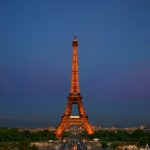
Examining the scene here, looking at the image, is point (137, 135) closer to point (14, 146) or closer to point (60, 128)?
point (60, 128)

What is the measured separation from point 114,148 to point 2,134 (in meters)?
19.9

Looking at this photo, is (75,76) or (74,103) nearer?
(75,76)

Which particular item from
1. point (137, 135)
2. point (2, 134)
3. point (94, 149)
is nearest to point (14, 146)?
point (94, 149)

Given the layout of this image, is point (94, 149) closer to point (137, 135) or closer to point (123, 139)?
point (123, 139)

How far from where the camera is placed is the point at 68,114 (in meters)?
58.5

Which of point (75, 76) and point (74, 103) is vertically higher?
point (75, 76)

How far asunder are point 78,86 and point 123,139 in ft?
33.5

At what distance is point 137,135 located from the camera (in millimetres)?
65875

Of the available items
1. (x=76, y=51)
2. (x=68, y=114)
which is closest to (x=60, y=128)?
(x=68, y=114)

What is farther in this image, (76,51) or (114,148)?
(76,51)

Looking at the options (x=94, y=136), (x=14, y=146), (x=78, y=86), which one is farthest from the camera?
(x=94, y=136)

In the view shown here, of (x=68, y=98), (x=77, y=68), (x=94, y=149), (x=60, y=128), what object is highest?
(x=77, y=68)

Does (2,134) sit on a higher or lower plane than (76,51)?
lower

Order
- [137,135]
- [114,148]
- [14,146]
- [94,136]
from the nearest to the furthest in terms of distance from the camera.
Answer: [14,146] → [114,148] → [137,135] → [94,136]
